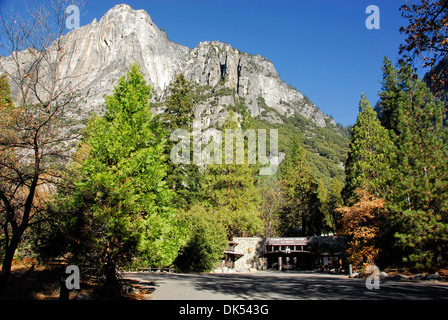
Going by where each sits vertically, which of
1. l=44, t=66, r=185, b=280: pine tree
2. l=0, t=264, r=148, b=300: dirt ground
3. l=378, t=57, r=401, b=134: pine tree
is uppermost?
l=378, t=57, r=401, b=134: pine tree

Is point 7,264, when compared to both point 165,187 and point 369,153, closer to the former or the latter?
point 165,187

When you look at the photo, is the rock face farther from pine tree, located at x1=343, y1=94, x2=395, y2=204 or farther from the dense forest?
pine tree, located at x1=343, y1=94, x2=395, y2=204

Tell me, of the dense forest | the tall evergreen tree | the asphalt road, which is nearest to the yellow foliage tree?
the dense forest

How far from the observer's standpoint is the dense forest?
25.8ft

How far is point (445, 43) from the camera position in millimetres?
6234

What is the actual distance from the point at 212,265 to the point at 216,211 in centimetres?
491

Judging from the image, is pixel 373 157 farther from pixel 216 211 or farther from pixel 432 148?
pixel 216 211

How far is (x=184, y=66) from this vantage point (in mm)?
149000

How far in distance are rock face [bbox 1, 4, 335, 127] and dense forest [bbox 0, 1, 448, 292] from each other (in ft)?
230

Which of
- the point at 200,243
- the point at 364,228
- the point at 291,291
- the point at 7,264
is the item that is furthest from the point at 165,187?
the point at 364,228

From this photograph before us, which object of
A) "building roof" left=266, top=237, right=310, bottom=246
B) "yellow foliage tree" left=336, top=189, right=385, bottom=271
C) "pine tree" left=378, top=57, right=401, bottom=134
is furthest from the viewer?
"pine tree" left=378, top=57, right=401, bottom=134

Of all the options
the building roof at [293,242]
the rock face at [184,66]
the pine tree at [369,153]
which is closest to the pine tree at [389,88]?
the pine tree at [369,153]

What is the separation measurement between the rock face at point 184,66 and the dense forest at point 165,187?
7006cm

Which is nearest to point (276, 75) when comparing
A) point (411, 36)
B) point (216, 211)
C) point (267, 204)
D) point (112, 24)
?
point (112, 24)
